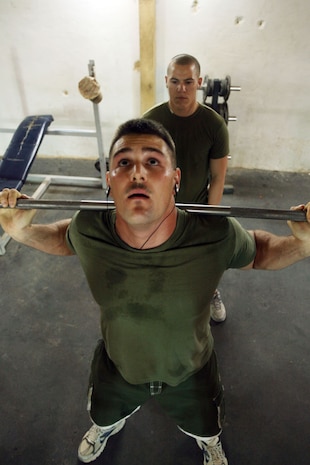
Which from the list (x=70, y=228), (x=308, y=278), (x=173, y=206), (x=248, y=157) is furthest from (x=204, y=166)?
(x=248, y=157)

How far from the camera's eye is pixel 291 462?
150 centimetres

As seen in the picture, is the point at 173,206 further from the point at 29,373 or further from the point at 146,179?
the point at 29,373

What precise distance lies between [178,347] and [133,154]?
0.69 meters

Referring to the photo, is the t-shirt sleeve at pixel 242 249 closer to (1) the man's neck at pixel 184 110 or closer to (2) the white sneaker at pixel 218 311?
(1) the man's neck at pixel 184 110

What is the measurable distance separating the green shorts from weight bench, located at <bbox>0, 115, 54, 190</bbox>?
189cm

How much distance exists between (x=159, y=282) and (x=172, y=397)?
53 centimetres

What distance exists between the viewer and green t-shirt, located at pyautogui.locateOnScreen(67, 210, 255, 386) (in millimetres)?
1022

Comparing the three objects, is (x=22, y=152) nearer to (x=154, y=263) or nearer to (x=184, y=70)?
(x=184, y=70)

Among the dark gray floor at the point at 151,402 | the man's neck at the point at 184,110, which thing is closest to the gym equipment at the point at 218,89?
the man's neck at the point at 184,110

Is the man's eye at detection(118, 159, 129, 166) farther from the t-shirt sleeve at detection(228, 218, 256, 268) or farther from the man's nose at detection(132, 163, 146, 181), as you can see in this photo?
the t-shirt sleeve at detection(228, 218, 256, 268)

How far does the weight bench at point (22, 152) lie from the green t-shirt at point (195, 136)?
1448mm

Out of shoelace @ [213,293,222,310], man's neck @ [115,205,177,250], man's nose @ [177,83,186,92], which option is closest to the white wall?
man's nose @ [177,83,186,92]

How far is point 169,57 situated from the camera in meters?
3.36

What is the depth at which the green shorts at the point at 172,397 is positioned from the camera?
1210mm
